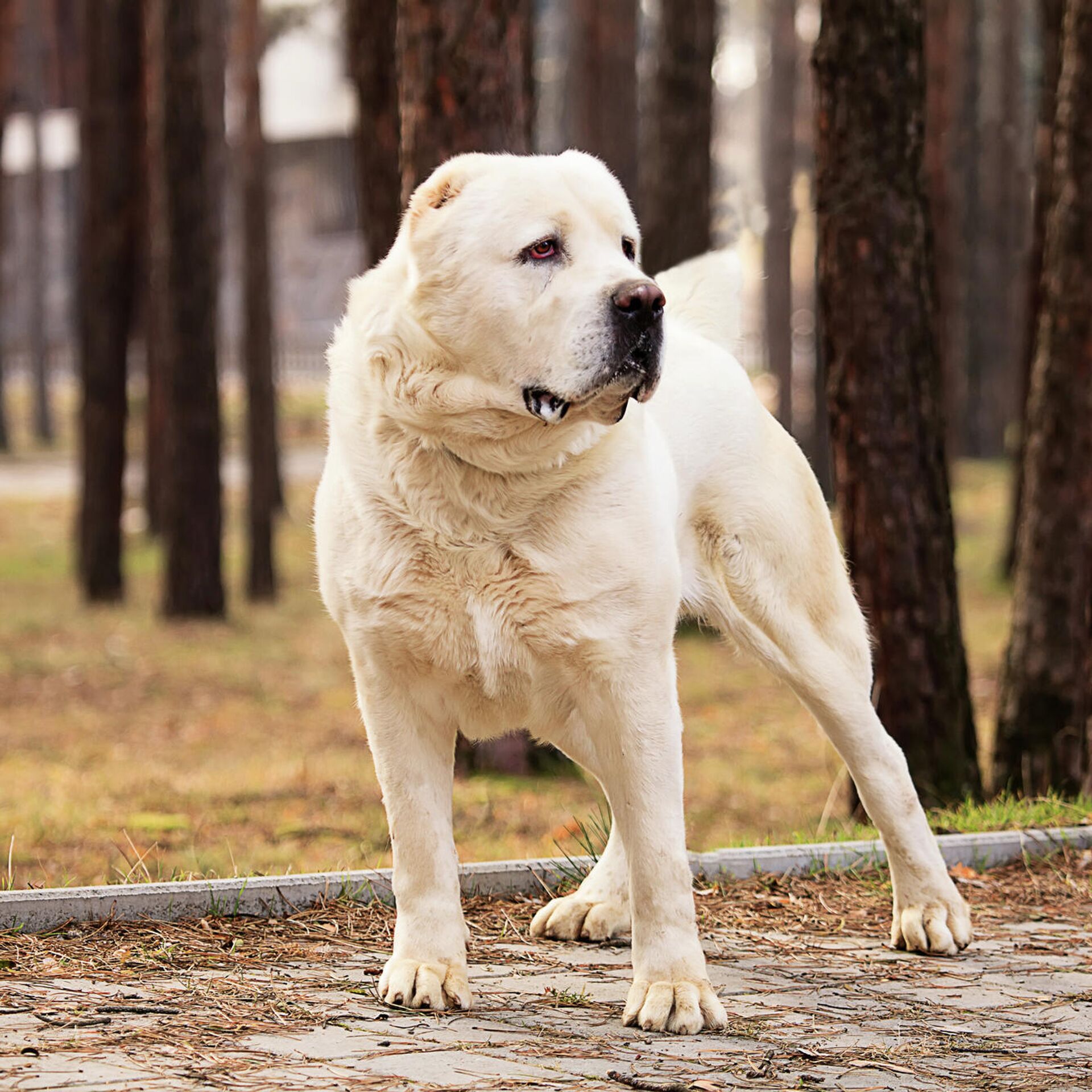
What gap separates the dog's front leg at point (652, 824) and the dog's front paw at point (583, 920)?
70 centimetres

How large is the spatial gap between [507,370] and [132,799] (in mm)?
5015

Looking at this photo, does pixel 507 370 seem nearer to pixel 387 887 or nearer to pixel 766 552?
pixel 766 552

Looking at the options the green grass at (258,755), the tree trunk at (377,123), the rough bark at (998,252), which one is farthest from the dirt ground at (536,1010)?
the rough bark at (998,252)

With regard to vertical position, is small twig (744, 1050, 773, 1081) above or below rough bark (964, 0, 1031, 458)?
below

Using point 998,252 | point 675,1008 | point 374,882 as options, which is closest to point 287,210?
point 998,252

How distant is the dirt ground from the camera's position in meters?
2.99

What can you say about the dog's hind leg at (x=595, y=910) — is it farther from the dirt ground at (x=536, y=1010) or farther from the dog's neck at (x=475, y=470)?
the dog's neck at (x=475, y=470)

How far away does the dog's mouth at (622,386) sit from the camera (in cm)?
334

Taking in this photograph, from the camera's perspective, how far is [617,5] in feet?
57.9

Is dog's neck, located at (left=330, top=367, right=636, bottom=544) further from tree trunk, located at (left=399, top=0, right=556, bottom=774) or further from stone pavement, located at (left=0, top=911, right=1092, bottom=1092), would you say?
tree trunk, located at (left=399, top=0, right=556, bottom=774)

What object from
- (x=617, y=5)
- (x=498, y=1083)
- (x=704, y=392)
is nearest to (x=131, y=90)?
(x=617, y=5)

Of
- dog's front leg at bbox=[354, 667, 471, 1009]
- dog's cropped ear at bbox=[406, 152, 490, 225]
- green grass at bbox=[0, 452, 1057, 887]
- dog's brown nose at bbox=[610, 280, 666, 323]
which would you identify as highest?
dog's cropped ear at bbox=[406, 152, 490, 225]

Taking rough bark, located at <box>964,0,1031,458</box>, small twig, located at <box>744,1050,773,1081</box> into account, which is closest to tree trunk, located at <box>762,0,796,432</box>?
rough bark, located at <box>964,0,1031,458</box>

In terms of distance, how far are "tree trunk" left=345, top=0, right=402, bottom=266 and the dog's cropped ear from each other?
506 centimetres
